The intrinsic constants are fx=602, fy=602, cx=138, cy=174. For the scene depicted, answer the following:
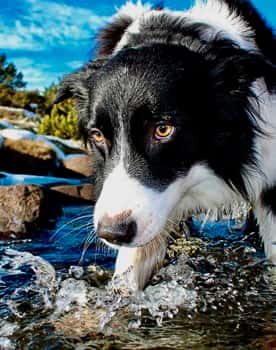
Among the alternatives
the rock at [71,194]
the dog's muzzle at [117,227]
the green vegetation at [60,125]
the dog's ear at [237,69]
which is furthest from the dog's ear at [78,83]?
the green vegetation at [60,125]

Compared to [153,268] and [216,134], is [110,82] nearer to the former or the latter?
[216,134]

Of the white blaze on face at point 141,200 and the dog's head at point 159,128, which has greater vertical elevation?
the dog's head at point 159,128

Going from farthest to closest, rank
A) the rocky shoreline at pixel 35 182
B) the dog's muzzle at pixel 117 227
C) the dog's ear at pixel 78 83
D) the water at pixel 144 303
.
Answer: the rocky shoreline at pixel 35 182
the dog's ear at pixel 78 83
the water at pixel 144 303
the dog's muzzle at pixel 117 227

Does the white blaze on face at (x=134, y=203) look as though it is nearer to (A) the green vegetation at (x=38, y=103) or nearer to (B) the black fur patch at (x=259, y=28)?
(B) the black fur patch at (x=259, y=28)

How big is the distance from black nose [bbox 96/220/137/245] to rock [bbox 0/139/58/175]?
10311 mm

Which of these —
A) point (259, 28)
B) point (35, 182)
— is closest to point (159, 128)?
point (259, 28)

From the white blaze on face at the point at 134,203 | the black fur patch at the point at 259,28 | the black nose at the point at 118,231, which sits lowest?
the black nose at the point at 118,231

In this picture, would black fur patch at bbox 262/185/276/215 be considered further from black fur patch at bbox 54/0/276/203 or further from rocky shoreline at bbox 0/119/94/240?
rocky shoreline at bbox 0/119/94/240

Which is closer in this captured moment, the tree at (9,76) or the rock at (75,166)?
the rock at (75,166)

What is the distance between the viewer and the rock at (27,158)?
13.0 metres

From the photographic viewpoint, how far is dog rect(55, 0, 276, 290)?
3012 millimetres

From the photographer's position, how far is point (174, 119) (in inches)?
124

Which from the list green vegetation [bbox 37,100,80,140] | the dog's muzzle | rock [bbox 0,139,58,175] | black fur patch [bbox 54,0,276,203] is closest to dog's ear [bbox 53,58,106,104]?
black fur patch [bbox 54,0,276,203]

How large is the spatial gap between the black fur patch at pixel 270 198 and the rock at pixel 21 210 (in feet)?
9.59
